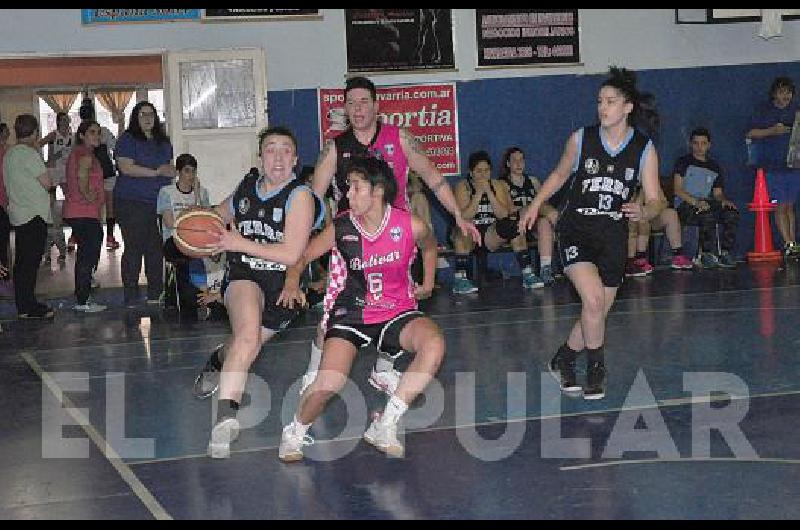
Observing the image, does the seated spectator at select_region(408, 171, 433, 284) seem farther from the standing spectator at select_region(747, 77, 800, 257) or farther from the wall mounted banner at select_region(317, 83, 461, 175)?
the standing spectator at select_region(747, 77, 800, 257)

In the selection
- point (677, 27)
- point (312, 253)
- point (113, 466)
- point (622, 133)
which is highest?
point (677, 27)

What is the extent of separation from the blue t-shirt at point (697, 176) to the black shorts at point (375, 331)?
1057 centimetres

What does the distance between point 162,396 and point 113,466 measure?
231 cm

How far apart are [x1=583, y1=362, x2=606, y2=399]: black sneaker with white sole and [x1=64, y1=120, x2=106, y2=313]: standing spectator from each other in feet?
26.3

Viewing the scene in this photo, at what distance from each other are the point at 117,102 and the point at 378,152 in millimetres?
29042

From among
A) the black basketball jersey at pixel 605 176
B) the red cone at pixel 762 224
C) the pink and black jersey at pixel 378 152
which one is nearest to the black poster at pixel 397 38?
the red cone at pixel 762 224

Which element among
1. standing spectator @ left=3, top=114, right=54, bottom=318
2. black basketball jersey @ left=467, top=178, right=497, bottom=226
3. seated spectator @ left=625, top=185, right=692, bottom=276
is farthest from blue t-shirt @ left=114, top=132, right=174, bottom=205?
seated spectator @ left=625, top=185, right=692, bottom=276

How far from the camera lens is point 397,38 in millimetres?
17891

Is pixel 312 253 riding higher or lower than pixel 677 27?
lower

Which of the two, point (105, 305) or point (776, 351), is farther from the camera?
point (105, 305)

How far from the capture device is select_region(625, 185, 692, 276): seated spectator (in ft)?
57.3

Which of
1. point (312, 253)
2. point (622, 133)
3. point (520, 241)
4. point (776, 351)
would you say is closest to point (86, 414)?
point (312, 253)

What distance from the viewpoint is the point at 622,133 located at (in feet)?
32.1
